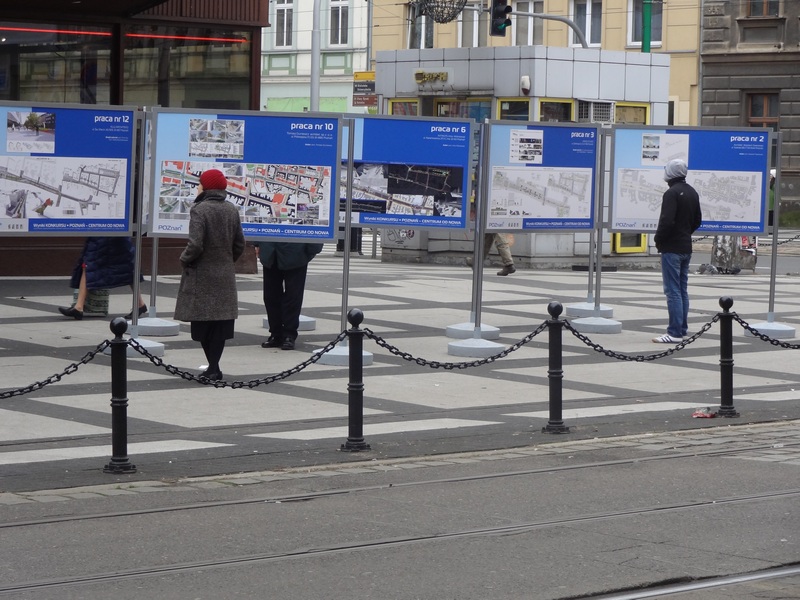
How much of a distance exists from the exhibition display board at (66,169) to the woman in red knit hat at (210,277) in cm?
148

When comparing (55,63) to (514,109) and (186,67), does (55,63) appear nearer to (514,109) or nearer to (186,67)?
(186,67)

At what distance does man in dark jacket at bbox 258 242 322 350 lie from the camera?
13.8 meters

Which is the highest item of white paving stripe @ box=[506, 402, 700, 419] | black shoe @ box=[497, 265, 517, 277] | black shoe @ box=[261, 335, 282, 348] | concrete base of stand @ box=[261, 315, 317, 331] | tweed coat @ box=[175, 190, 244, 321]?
tweed coat @ box=[175, 190, 244, 321]

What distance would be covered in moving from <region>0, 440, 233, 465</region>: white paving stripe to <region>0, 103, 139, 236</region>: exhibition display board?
13.7ft

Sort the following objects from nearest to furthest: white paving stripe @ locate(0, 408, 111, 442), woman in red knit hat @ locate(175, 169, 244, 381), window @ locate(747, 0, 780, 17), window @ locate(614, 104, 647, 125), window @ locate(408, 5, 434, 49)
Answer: white paving stripe @ locate(0, 408, 111, 442) < woman in red knit hat @ locate(175, 169, 244, 381) < window @ locate(614, 104, 647, 125) < window @ locate(747, 0, 780, 17) < window @ locate(408, 5, 434, 49)

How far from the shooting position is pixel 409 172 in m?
14.1

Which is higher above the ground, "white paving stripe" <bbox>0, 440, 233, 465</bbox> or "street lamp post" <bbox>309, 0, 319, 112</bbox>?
"street lamp post" <bbox>309, 0, 319, 112</bbox>

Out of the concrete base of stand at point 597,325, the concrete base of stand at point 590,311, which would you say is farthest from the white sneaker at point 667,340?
the concrete base of stand at point 590,311

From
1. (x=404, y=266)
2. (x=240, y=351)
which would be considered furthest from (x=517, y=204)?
(x=404, y=266)

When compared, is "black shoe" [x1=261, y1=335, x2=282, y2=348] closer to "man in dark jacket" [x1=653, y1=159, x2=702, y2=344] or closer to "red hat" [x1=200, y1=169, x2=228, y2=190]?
"red hat" [x1=200, y1=169, x2=228, y2=190]

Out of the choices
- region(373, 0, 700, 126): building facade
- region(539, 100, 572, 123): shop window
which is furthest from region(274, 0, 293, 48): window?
region(539, 100, 572, 123): shop window

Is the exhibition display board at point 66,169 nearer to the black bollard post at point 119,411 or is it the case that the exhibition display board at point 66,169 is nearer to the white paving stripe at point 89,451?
the white paving stripe at point 89,451

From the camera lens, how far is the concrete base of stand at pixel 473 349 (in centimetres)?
1395

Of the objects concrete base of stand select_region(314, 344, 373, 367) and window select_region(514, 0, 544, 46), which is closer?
concrete base of stand select_region(314, 344, 373, 367)
